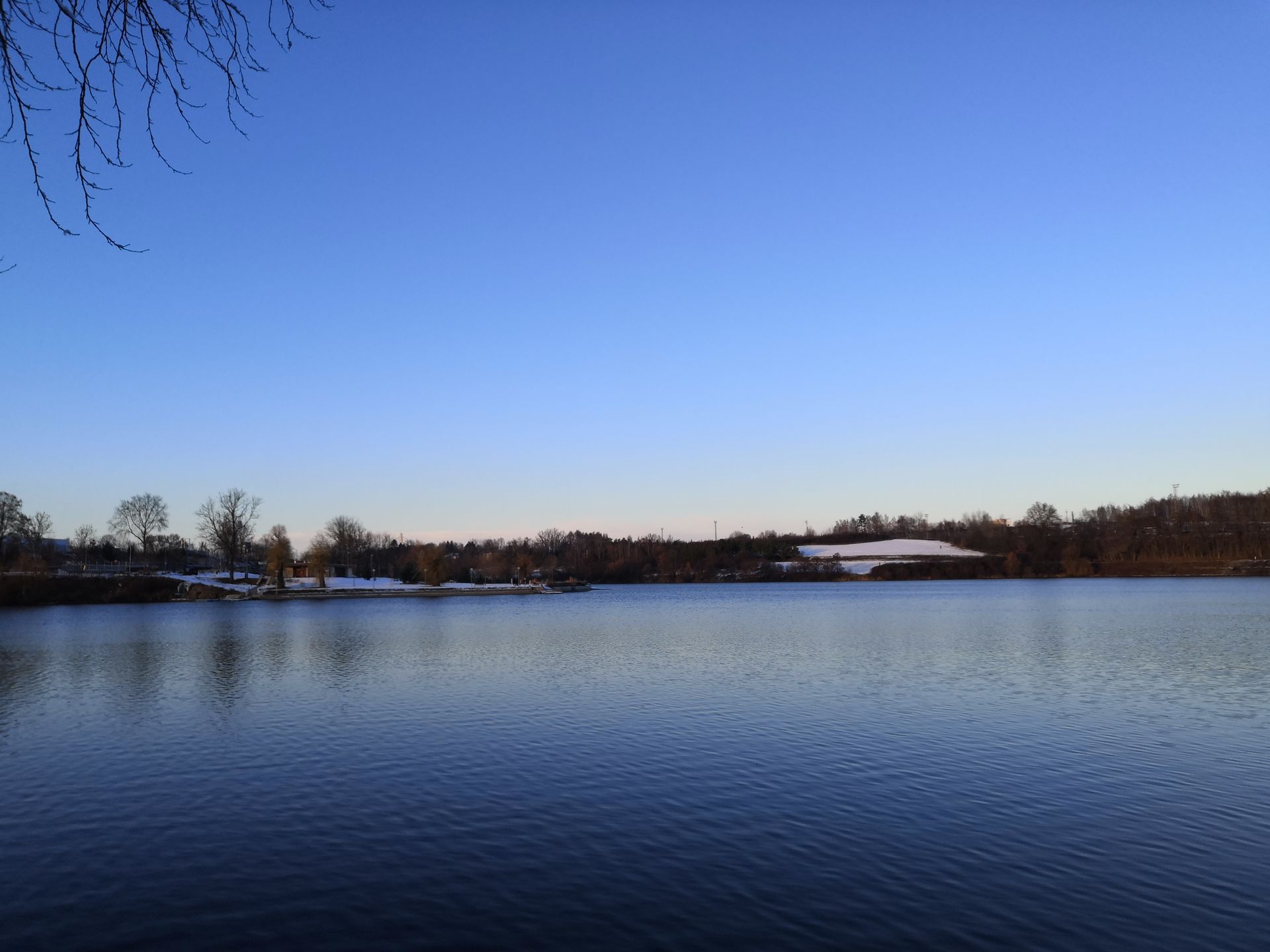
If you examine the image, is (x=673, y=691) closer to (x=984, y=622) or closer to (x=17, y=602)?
(x=984, y=622)

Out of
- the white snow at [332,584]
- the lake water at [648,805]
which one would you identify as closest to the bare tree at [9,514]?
the white snow at [332,584]

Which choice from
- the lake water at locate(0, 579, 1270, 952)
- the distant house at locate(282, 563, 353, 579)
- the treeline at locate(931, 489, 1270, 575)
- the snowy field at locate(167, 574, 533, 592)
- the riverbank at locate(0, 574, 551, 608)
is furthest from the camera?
the treeline at locate(931, 489, 1270, 575)

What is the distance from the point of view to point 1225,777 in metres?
15.4

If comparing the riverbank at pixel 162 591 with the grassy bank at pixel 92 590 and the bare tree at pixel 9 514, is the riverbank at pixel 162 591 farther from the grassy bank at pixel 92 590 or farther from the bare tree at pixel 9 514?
the bare tree at pixel 9 514

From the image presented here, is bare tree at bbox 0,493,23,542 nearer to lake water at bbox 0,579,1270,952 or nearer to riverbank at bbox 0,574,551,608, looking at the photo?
riverbank at bbox 0,574,551,608

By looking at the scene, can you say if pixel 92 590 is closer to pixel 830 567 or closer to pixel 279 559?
pixel 279 559

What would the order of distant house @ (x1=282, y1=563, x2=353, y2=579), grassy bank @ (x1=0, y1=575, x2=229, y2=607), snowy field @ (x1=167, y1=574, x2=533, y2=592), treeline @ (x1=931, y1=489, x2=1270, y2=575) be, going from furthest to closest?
treeline @ (x1=931, y1=489, x2=1270, y2=575) → distant house @ (x1=282, y1=563, x2=353, y2=579) → snowy field @ (x1=167, y1=574, x2=533, y2=592) → grassy bank @ (x1=0, y1=575, x2=229, y2=607)

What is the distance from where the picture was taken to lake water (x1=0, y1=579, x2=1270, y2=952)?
381 inches

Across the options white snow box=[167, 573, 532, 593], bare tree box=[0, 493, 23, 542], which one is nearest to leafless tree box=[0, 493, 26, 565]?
bare tree box=[0, 493, 23, 542]

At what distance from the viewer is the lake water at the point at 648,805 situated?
9.69m

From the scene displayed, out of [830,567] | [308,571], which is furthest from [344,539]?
[830,567]

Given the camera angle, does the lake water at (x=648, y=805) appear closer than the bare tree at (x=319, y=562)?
Yes

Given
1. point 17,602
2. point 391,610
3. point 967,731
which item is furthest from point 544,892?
point 17,602

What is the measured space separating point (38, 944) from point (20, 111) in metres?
8.97
